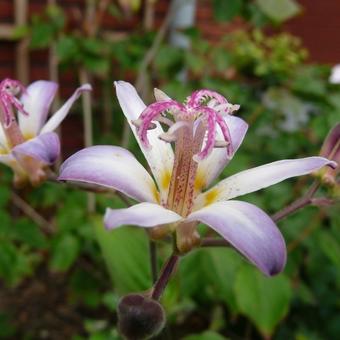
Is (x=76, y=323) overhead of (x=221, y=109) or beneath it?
beneath

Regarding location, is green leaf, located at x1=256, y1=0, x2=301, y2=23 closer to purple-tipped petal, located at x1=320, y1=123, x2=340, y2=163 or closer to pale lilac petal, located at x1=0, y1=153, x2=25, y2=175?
purple-tipped petal, located at x1=320, y1=123, x2=340, y2=163

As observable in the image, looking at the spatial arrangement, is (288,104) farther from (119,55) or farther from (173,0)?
(173,0)

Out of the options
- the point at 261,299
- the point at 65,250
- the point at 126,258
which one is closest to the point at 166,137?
the point at 126,258

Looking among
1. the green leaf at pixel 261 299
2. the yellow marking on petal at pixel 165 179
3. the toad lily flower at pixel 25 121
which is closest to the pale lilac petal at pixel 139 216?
the yellow marking on petal at pixel 165 179

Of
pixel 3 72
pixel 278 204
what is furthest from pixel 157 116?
pixel 3 72

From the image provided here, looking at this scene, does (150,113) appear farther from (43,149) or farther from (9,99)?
(9,99)

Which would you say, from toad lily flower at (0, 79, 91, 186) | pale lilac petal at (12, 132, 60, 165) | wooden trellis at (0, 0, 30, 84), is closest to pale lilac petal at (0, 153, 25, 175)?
toad lily flower at (0, 79, 91, 186)

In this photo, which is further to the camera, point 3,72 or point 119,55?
point 3,72
